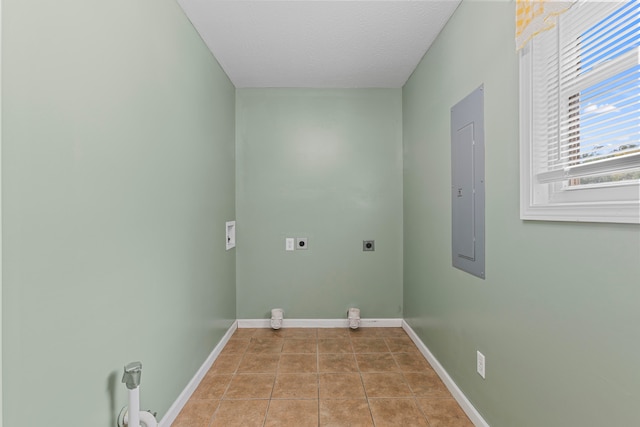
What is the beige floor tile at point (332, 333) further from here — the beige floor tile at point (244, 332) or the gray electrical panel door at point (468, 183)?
the gray electrical panel door at point (468, 183)

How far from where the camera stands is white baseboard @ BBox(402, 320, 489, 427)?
1.64 m

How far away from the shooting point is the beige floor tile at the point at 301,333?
284 cm

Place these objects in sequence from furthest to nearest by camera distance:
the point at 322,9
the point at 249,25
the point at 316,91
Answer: the point at 316,91, the point at 249,25, the point at 322,9

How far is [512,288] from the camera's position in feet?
4.43

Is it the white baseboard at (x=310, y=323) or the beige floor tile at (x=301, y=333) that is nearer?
the beige floor tile at (x=301, y=333)

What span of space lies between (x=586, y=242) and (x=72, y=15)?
6.04 feet

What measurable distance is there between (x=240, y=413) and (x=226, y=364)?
0.62 m

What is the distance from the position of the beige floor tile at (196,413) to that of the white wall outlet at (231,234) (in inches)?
49.4

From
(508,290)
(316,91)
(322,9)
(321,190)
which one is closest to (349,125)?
(316,91)

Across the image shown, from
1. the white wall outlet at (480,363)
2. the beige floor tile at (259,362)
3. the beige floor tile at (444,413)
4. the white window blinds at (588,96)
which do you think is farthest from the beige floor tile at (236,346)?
the white window blinds at (588,96)

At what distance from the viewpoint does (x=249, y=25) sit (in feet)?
6.63

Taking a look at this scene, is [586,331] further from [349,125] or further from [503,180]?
[349,125]

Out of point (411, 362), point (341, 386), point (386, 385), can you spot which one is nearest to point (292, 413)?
point (341, 386)

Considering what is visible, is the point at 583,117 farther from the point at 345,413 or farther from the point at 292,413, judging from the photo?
the point at 292,413
